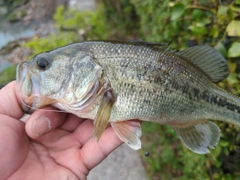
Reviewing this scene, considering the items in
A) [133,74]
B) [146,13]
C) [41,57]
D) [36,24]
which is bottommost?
[36,24]

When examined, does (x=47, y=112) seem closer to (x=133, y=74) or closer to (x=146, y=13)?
(x=133, y=74)

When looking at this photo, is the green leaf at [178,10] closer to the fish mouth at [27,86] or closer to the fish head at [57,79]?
the fish head at [57,79]

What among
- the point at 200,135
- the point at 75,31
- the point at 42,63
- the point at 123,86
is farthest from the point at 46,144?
the point at 75,31

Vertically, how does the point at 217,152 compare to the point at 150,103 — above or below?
below

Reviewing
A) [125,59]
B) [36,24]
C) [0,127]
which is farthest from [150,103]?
[36,24]

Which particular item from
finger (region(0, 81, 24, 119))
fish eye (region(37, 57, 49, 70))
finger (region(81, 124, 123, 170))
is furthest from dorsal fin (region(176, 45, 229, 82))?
finger (region(0, 81, 24, 119))

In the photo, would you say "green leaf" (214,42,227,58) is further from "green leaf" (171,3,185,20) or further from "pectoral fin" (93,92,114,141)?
"pectoral fin" (93,92,114,141)

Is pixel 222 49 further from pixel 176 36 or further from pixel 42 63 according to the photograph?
pixel 42 63
